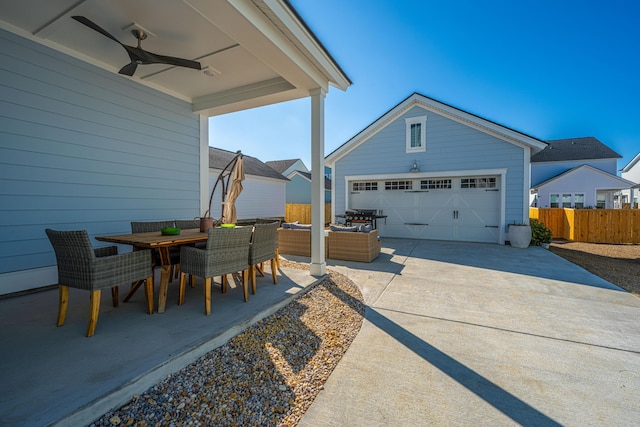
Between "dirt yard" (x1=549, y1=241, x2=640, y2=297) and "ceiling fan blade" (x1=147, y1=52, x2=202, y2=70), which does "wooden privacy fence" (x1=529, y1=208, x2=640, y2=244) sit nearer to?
"dirt yard" (x1=549, y1=241, x2=640, y2=297)

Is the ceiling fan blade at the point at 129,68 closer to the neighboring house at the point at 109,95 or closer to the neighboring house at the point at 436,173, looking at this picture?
the neighboring house at the point at 109,95

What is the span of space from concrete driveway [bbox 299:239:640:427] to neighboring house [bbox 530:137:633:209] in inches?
564

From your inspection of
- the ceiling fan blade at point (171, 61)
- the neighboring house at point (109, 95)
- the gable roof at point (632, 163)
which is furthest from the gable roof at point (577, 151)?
the ceiling fan blade at point (171, 61)

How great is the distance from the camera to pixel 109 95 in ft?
13.3

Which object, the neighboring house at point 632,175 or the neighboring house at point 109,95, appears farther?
the neighboring house at point 632,175

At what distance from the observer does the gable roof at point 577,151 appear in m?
16.3

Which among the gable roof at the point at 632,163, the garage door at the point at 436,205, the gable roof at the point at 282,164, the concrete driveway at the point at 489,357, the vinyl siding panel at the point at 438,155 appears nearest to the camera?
the concrete driveway at the point at 489,357

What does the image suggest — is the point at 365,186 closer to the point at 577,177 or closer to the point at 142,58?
the point at 142,58

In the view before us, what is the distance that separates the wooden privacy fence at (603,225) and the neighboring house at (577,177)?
6.91 meters

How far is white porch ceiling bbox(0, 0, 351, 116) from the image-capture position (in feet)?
9.00

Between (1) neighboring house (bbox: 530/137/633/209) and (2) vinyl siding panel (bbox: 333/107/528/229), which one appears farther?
(1) neighboring house (bbox: 530/137/633/209)

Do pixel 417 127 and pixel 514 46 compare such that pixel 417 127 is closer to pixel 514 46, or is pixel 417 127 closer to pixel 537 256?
pixel 514 46

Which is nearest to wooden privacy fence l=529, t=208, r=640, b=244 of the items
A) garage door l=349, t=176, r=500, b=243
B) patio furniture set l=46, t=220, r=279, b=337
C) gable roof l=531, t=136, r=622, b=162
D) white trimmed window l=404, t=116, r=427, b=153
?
garage door l=349, t=176, r=500, b=243

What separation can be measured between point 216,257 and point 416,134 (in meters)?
8.52
